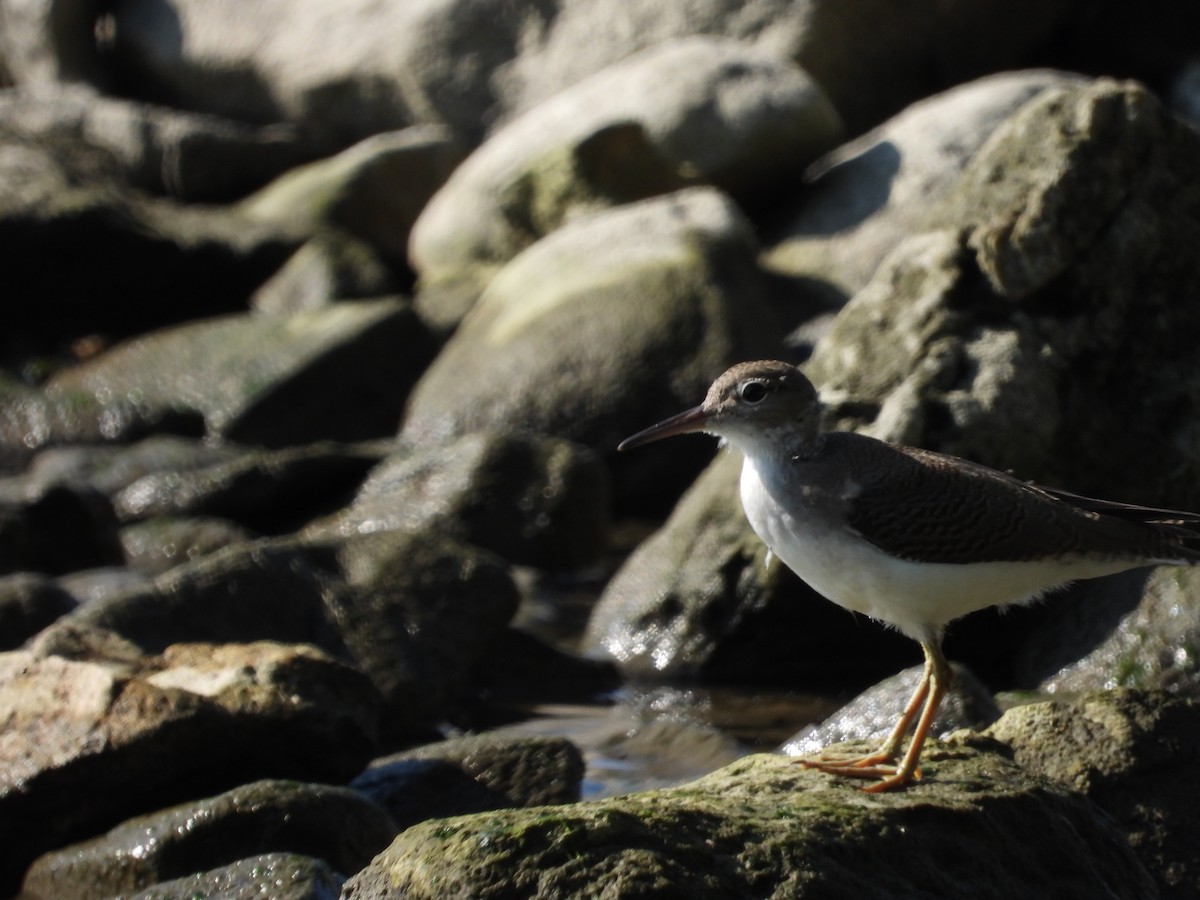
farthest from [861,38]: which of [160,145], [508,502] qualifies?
[508,502]

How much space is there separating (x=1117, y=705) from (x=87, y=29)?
781 inches

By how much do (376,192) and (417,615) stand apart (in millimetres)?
10429

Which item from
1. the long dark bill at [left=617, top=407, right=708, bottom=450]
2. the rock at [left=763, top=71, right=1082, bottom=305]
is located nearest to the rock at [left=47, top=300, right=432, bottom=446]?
the rock at [left=763, top=71, right=1082, bottom=305]

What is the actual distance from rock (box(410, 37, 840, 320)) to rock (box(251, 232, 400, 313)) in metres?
0.54

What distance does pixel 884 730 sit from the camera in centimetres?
699

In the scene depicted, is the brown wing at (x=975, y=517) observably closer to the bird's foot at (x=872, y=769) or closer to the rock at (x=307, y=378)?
the bird's foot at (x=872, y=769)

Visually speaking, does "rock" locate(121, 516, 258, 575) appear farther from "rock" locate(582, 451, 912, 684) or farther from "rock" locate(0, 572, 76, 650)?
"rock" locate(582, 451, 912, 684)

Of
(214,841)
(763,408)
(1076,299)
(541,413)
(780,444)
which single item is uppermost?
(763,408)

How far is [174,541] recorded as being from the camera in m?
11.8

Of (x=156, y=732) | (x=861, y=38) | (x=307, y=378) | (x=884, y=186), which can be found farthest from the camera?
(x=861, y=38)

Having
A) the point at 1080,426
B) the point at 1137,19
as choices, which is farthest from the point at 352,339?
the point at 1137,19

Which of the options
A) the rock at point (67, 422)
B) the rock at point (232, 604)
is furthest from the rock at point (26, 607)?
the rock at point (67, 422)

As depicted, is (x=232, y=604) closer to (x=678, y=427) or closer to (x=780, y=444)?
(x=678, y=427)

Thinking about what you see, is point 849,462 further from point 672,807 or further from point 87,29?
point 87,29
